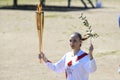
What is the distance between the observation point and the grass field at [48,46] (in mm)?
11367

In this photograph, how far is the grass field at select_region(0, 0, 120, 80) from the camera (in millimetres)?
11367

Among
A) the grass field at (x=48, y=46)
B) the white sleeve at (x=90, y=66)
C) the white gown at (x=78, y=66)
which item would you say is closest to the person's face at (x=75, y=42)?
the white gown at (x=78, y=66)

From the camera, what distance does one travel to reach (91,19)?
24.5 meters

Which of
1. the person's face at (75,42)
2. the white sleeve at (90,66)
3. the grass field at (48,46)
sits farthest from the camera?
the grass field at (48,46)

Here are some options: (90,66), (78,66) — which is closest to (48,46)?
(78,66)

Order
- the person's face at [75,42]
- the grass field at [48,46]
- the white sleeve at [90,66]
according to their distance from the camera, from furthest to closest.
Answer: the grass field at [48,46] → the person's face at [75,42] → the white sleeve at [90,66]

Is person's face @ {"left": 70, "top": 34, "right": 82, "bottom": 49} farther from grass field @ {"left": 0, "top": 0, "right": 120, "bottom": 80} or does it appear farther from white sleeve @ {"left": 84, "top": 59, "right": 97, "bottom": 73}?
grass field @ {"left": 0, "top": 0, "right": 120, "bottom": 80}

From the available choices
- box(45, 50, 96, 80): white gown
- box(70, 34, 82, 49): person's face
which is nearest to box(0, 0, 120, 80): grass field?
box(45, 50, 96, 80): white gown

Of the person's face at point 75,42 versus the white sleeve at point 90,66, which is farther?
the person's face at point 75,42

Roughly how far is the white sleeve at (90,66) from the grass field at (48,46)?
207 inches

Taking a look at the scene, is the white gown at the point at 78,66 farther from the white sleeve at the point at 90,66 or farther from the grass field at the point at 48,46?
the grass field at the point at 48,46

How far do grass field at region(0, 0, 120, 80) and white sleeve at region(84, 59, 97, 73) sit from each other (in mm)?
5247

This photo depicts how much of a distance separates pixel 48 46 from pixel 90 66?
9977mm

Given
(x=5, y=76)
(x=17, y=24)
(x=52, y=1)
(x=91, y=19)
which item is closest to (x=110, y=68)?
(x=5, y=76)
